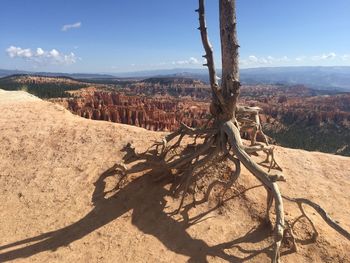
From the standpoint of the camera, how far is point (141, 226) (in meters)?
7.27

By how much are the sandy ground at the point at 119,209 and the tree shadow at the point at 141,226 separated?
0.02 metres

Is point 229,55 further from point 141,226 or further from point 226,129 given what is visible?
point 141,226

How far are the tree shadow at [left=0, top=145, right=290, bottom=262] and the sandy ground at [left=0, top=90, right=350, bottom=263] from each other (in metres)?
0.02

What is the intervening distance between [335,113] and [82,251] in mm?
125652

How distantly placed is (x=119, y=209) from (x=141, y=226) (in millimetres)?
818

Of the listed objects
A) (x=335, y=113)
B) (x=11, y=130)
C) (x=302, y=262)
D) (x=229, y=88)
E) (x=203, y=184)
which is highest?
(x=229, y=88)

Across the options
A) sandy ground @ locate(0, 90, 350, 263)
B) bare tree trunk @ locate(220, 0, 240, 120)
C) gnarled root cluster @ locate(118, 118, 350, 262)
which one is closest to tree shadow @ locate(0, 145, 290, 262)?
sandy ground @ locate(0, 90, 350, 263)

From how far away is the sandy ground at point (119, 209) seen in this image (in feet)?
21.6

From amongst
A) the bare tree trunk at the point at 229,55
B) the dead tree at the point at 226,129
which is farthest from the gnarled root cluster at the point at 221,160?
the bare tree trunk at the point at 229,55

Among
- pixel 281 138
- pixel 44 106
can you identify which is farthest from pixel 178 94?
pixel 44 106

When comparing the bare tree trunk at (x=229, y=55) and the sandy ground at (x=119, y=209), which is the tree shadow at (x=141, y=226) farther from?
the bare tree trunk at (x=229, y=55)

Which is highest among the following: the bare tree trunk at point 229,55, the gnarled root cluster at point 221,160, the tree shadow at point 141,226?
the bare tree trunk at point 229,55

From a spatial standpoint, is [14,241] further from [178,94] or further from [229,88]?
[178,94]

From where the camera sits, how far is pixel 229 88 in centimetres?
731
